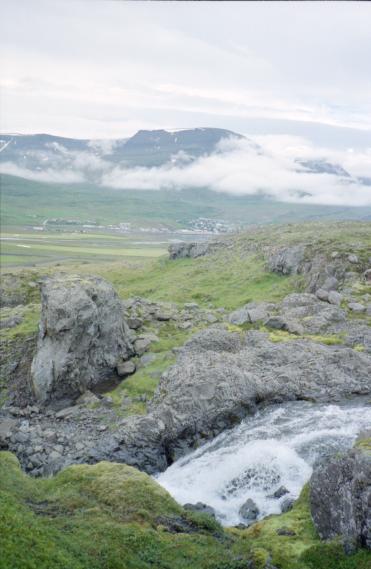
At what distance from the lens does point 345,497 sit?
25.0 metres

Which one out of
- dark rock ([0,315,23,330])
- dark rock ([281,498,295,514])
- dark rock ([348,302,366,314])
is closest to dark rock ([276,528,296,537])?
dark rock ([281,498,295,514])

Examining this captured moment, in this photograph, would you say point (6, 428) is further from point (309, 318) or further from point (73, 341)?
point (309, 318)

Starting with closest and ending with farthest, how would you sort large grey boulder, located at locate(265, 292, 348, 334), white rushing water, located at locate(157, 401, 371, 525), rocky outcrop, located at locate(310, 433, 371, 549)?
rocky outcrop, located at locate(310, 433, 371, 549) → white rushing water, located at locate(157, 401, 371, 525) → large grey boulder, located at locate(265, 292, 348, 334)

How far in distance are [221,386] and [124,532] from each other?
19254mm

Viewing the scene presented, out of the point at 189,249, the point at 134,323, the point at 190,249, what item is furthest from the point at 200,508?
the point at 189,249

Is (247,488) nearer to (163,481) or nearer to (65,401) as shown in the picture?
(163,481)

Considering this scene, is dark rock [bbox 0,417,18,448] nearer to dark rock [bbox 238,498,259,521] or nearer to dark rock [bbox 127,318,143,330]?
dark rock [bbox 127,318,143,330]

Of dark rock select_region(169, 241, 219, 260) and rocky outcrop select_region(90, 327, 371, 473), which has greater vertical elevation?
dark rock select_region(169, 241, 219, 260)

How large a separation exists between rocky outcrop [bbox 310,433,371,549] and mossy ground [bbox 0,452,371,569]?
838 mm

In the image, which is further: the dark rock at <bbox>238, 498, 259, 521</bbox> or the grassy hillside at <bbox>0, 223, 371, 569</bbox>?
the dark rock at <bbox>238, 498, 259, 521</bbox>

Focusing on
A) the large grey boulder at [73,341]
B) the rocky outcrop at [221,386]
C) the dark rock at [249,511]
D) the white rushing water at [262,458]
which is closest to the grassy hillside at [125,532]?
the dark rock at [249,511]

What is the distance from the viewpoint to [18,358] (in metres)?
55.7

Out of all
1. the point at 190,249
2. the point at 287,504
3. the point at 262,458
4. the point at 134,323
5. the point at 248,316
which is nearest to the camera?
the point at 287,504

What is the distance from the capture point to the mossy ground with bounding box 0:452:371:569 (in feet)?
68.2
